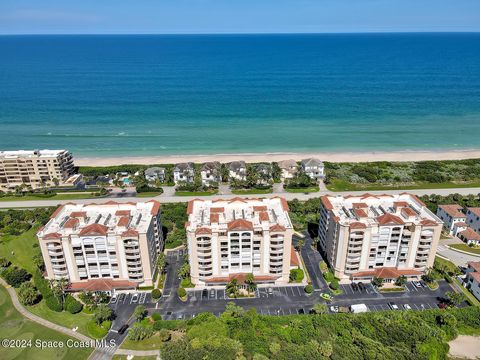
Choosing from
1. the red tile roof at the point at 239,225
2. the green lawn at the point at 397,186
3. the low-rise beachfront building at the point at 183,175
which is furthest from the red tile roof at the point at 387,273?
the low-rise beachfront building at the point at 183,175

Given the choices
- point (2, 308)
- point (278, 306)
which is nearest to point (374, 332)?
point (278, 306)

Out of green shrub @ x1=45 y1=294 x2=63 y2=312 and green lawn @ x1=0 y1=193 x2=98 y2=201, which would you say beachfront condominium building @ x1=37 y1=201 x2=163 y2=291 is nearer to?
green shrub @ x1=45 y1=294 x2=63 y2=312

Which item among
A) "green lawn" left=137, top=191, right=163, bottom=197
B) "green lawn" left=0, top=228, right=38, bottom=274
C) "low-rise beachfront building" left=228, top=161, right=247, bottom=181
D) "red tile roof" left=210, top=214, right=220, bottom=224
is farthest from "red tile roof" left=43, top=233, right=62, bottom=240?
"low-rise beachfront building" left=228, top=161, right=247, bottom=181

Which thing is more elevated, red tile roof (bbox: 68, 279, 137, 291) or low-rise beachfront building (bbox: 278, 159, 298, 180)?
low-rise beachfront building (bbox: 278, 159, 298, 180)

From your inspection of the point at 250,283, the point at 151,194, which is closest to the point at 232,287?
the point at 250,283

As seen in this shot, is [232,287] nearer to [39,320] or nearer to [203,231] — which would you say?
[203,231]

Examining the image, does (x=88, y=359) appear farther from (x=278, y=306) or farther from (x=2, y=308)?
(x=278, y=306)
